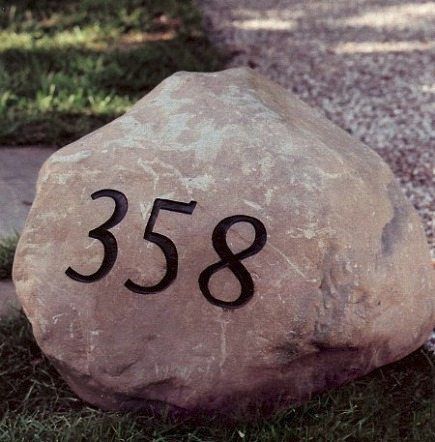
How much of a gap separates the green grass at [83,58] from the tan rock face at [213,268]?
2152 mm

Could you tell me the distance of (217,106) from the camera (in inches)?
106

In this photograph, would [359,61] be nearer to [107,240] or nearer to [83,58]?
[83,58]

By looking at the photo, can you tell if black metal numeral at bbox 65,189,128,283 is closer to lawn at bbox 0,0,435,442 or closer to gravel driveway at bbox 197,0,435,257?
lawn at bbox 0,0,435,442

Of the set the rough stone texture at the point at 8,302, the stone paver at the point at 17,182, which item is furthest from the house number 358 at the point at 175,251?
the stone paver at the point at 17,182

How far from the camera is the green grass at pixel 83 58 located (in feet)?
15.6

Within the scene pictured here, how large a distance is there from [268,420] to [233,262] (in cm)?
55

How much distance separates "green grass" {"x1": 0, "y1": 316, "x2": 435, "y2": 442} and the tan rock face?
60mm

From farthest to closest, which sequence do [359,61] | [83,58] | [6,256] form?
[359,61], [83,58], [6,256]

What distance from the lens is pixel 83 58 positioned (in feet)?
18.0

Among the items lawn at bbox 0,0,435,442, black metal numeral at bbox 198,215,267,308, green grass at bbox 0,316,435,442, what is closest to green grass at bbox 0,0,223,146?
lawn at bbox 0,0,435,442

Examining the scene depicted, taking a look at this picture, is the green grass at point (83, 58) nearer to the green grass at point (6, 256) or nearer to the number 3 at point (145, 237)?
the green grass at point (6, 256)

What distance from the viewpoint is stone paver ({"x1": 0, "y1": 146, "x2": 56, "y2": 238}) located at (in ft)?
12.7

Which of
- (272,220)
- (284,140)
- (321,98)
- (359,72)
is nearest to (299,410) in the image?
(272,220)

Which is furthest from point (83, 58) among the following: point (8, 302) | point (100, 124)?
point (8, 302)
